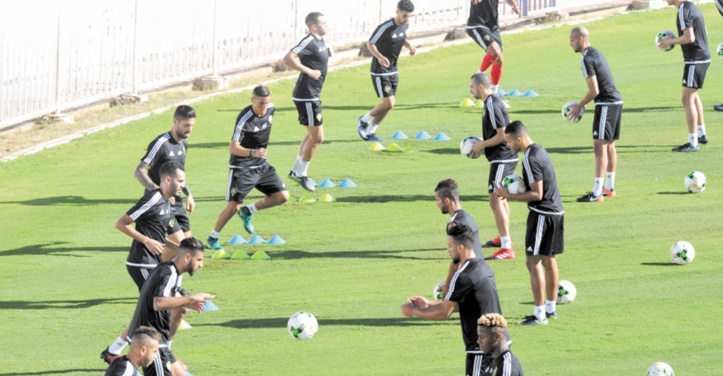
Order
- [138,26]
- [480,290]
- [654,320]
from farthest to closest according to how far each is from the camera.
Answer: [138,26] < [654,320] < [480,290]

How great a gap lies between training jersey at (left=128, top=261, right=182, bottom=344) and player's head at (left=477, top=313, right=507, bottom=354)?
3.05 metres

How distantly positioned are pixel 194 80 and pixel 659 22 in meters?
11.2

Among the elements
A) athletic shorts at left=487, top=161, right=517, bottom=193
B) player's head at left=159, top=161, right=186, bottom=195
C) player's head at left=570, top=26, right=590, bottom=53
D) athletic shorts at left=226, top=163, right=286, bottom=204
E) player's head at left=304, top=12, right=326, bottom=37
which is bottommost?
athletic shorts at left=226, top=163, right=286, bottom=204

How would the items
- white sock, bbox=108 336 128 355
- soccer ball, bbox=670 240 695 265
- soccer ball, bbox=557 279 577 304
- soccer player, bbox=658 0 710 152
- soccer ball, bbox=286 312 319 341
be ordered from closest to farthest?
white sock, bbox=108 336 128 355
soccer ball, bbox=286 312 319 341
soccer ball, bbox=557 279 577 304
soccer ball, bbox=670 240 695 265
soccer player, bbox=658 0 710 152

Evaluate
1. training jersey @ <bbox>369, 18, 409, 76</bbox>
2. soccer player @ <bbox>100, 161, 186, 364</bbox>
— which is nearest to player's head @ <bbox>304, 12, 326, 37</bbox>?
training jersey @ <bbox>369, 18, 409, 76</bbox>

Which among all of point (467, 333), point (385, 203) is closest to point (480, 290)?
point (467, 333)

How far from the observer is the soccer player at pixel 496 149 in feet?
50.9

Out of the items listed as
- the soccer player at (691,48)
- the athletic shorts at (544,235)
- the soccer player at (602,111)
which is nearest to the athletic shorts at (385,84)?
the soccer player at (602,111)

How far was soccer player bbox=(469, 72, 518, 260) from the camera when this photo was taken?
50.9 ft

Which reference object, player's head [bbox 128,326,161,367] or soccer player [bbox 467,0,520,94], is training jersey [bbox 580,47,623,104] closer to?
soccer player [bbox 467,0,520,94]

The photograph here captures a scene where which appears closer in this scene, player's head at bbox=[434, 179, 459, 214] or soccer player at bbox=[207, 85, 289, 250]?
player's head at bbox=[434, 179, 459, 214]

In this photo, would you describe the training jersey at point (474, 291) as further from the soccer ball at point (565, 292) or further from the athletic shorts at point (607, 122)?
the athletic shorts at point (607, 122)

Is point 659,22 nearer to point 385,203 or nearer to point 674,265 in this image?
point 385,203

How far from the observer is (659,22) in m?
30.0
